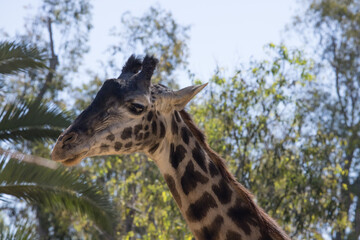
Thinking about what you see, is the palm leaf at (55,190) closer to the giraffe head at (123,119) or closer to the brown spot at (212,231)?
the giraffe head at (123,119)

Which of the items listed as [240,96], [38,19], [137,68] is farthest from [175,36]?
[137,68]

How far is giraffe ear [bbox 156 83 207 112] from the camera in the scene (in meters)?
4.62

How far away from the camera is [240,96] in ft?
40.1

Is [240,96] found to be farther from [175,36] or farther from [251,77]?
[175,36]

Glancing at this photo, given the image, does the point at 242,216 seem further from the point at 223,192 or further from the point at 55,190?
the point at 55,190

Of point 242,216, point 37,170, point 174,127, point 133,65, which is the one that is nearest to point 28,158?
point 37,170

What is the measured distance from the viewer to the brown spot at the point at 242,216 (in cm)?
449

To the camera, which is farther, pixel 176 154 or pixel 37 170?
pixel 37 170

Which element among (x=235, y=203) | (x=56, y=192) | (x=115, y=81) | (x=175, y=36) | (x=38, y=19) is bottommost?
(x=235, y=203)

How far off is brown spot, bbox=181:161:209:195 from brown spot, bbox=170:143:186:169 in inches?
2.9

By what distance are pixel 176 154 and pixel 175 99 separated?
0.39 metres

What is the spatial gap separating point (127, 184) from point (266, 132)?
3751 millimetres

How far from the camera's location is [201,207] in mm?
4539

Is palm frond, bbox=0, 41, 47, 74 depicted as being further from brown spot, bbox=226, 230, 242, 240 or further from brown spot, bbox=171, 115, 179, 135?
brown spot, bbox=226, 230, 242, 240
